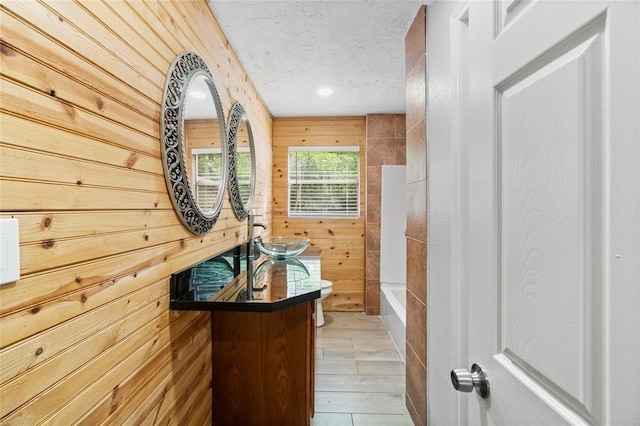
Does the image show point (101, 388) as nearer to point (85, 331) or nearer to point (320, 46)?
point (85, 331)

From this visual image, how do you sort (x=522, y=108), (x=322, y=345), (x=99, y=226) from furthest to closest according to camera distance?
(x=322, y=345), (x=99, y=226), (x=522, y=108)

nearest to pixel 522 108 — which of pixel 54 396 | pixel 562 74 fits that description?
pixel 562 74

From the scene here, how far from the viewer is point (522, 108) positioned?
0.66m

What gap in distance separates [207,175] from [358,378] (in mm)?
1830

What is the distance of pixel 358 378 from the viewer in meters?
2.44

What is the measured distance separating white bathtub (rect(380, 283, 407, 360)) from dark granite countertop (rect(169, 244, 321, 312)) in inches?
45.2

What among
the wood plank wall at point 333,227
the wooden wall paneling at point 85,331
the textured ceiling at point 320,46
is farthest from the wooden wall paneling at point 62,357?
the wood plank wall at point 333,227

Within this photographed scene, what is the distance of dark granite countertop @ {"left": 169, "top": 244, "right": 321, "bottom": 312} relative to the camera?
51.4 inches

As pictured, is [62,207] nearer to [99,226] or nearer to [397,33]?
[99,226]

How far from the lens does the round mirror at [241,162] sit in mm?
2123

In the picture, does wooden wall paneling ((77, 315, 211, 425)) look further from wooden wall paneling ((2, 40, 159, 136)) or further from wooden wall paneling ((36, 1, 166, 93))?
wooden wall paneling ((36, 1, 166, 93))

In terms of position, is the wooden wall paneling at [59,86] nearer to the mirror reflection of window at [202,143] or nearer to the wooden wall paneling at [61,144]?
the wooden wall paneling at [61,144]

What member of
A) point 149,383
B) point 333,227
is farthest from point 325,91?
point 149,383

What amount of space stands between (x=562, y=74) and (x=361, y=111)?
327 centimetres
